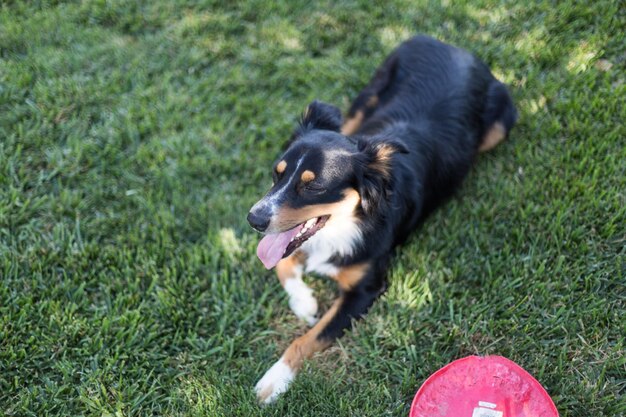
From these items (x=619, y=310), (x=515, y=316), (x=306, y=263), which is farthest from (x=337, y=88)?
(x=619, y=310)

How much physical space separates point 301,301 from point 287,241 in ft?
1.54

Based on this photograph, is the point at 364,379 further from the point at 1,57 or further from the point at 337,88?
the point at 1,57

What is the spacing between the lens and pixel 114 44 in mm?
5078

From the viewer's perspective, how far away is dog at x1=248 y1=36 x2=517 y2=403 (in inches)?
120

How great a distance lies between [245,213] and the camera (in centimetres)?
394

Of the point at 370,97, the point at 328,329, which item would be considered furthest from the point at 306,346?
the point at 370,97

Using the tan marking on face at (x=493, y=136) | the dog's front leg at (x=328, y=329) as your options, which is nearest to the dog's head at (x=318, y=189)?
the dog's front leg at (x=328, y=329)

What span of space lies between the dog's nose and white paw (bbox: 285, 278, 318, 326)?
0.64 meters

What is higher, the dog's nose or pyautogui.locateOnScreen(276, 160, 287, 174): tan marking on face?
pyautogui.locateOnScreen(276, 160, 287, 174): tan marking on face

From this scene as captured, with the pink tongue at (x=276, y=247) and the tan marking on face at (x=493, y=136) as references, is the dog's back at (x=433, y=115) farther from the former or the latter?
the pink tongue at (x=276, y=247)

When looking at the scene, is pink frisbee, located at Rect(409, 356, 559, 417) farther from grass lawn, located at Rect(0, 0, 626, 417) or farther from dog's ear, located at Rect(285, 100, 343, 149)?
dog's ear, located at Rect(285, 100, 343, 149)

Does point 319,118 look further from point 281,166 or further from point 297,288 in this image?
point 297,288

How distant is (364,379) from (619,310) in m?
1.53

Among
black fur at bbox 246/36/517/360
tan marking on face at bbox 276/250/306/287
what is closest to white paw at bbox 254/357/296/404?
black fur at bbox 246/36/517/360
